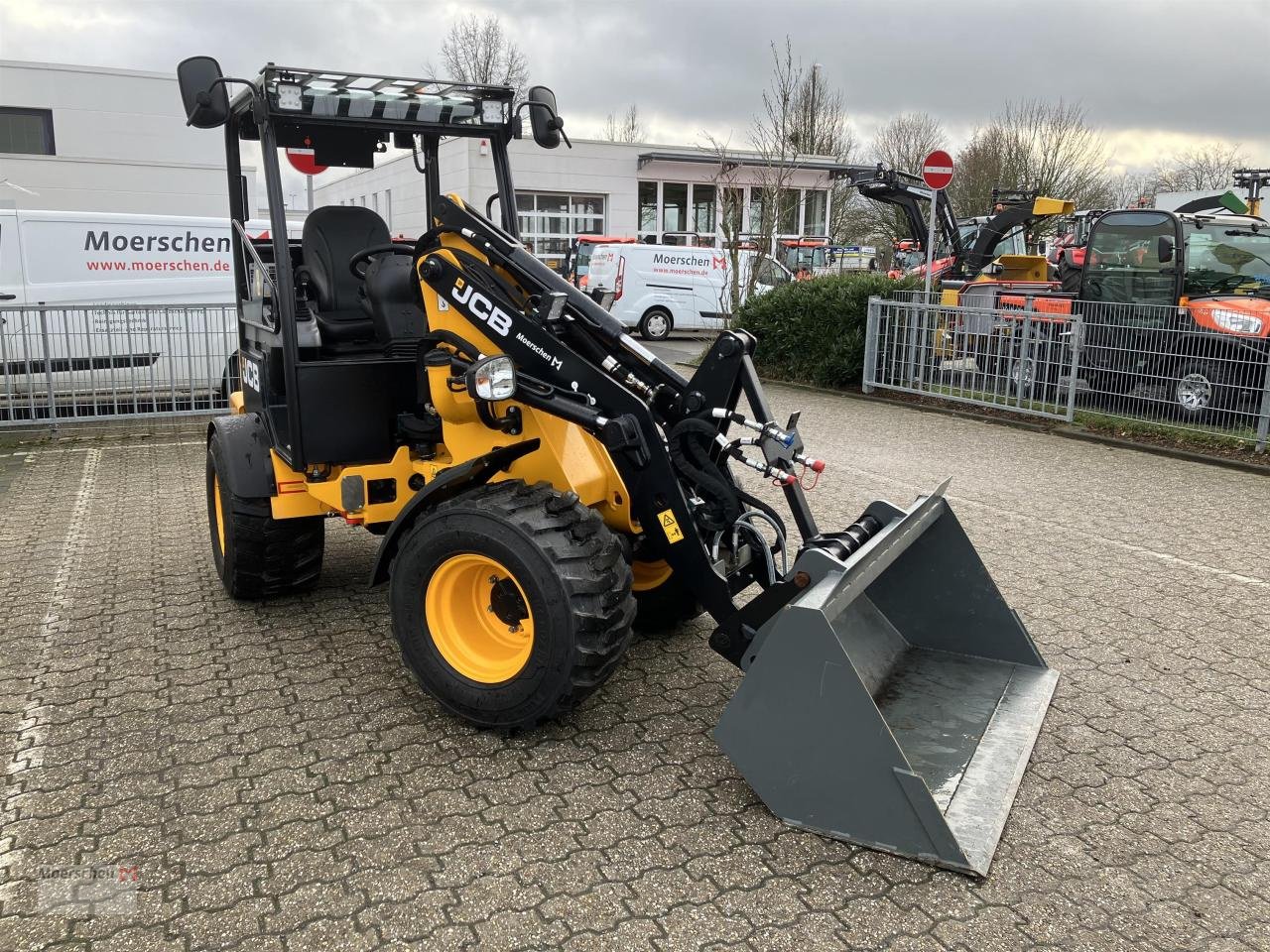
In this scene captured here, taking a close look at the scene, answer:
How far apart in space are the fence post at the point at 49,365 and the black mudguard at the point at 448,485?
7.57 meters

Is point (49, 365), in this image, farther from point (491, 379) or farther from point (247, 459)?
point (491, 379)

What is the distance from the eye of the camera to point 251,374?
5336mm

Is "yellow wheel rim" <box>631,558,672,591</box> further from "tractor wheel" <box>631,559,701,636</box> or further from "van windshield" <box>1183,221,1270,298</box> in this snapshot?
"van windshield" <box>1183,221,1270,298</box>

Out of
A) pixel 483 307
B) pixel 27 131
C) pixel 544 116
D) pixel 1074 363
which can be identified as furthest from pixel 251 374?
pixel 27 131

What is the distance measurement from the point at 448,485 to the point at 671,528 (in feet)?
2.91

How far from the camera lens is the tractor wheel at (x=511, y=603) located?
3.53 metres

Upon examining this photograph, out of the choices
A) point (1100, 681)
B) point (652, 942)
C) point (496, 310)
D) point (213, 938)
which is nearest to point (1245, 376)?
point (1100, 681)

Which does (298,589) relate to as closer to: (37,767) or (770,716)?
(37,767)

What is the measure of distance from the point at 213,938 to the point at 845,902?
1765 millimetres

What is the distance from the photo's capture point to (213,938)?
2783 millimetres

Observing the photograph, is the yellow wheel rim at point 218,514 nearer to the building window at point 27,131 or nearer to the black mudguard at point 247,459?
the black mudguard at point 247,459

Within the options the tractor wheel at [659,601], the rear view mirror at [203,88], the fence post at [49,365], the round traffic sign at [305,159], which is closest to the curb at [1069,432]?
the tractor wheel at [659,601]

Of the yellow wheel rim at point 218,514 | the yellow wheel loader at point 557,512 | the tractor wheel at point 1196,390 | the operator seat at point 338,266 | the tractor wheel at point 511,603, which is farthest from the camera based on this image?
the tractor wheel at point 1196,390

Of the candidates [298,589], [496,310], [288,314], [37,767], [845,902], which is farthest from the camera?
[298,589]
